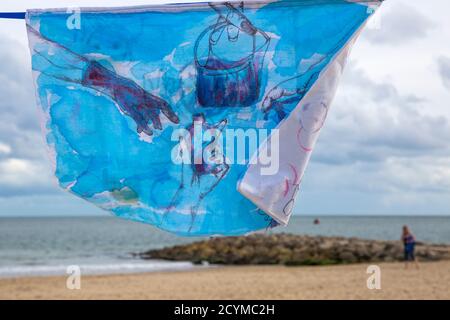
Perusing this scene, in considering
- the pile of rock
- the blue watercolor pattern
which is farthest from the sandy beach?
the blue watercolor pattern

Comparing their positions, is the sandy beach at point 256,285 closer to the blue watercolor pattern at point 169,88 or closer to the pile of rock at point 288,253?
the pile of rock at point 288,253

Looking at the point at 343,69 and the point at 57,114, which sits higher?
the point at 343,69

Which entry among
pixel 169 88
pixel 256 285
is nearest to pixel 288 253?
pixel 256 285

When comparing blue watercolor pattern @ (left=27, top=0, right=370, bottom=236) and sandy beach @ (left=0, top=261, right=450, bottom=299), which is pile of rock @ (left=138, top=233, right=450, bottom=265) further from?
blue watercolor pattern @ (left=27, top=0, right=370, bottom=236)

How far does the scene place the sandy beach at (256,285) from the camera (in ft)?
58.2

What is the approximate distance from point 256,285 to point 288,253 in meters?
12.7

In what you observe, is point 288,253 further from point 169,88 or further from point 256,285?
point 169,88

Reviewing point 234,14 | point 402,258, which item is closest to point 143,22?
point 234,14

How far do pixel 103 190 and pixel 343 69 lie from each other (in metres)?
1.34

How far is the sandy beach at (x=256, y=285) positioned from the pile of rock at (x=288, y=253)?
15.9 ft

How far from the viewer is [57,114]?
3029mm

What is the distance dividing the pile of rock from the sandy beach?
15.9 ft

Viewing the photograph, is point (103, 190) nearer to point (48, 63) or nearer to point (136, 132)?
point (136, 132)

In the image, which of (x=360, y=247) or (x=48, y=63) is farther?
(x=360, y=247)
